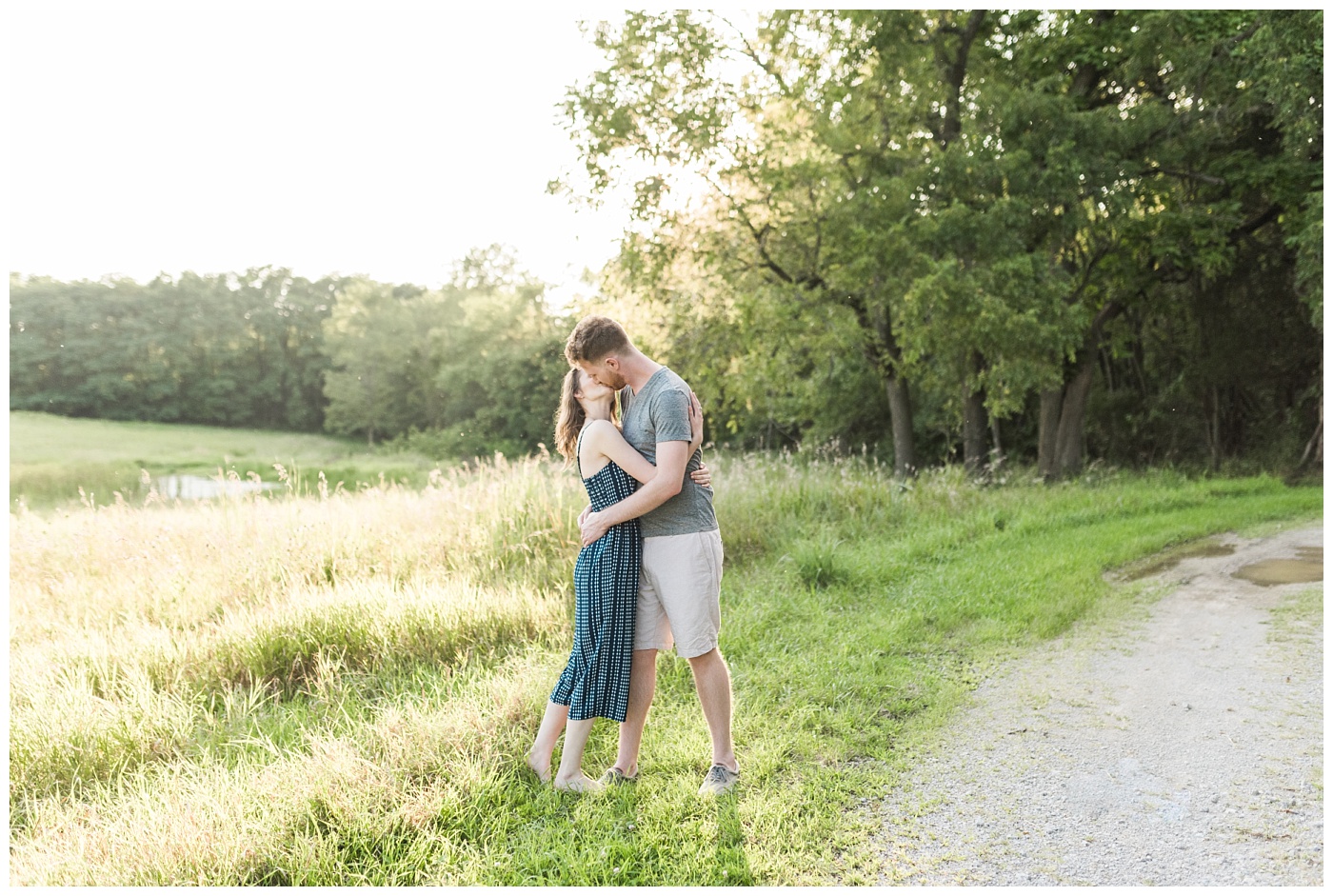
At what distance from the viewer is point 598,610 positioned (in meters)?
3.21

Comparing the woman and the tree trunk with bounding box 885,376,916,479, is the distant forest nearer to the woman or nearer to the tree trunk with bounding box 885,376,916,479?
the tree trunk with bounding box 885,376,916,479

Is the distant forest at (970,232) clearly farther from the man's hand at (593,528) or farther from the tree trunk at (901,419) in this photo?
the man's hand at (593,528)

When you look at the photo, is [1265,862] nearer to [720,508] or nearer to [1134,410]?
[720,508]

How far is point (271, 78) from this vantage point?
7.03 m

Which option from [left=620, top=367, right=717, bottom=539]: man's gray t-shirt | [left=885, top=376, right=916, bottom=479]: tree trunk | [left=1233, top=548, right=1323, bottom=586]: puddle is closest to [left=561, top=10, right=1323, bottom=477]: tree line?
[left=885, top=376, right=916, bottom=479]: tree trunk

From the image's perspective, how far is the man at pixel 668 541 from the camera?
3.12 metres

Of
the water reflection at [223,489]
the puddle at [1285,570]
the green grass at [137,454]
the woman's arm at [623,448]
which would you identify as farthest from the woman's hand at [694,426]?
the green grass at [137,454]

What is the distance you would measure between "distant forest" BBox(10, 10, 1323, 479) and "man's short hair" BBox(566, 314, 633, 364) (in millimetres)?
7756

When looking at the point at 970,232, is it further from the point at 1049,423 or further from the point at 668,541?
the point at 668,541

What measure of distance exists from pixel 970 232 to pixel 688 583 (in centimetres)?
894

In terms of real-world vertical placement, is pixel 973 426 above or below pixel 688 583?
below

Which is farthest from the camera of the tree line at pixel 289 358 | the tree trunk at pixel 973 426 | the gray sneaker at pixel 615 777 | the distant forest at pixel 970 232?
the tree line at pixel 289 358

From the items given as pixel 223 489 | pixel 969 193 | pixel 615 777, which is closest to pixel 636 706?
pixel 615 777

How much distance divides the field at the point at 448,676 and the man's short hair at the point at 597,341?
1516mm
